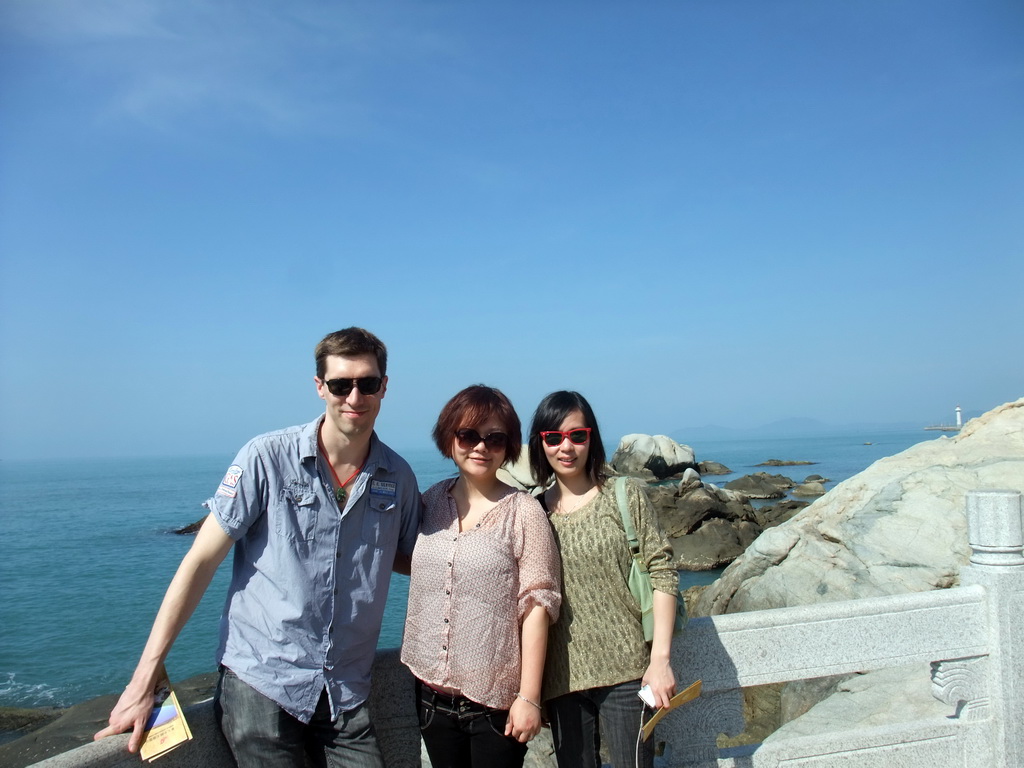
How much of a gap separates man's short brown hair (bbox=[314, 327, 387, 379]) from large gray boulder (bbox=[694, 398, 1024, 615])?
7.23m

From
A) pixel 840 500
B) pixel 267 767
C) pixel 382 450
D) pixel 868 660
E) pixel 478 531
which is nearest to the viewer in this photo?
pixel 267 767

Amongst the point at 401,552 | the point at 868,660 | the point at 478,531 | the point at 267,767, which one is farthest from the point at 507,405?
the point at 868,660

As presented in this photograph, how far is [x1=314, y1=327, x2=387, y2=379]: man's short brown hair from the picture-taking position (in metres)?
2.92

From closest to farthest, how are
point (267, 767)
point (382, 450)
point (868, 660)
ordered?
point (267, 767), point (382, 450), point (868, 660)

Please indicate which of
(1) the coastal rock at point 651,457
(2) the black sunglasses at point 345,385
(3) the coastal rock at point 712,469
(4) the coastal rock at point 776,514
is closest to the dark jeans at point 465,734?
(2) the black sunglasses at point 345,385

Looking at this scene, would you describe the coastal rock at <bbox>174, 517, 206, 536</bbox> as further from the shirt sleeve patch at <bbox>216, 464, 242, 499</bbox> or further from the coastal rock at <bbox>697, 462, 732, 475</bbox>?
the coastal rock at <bbox>697, 462, 732, 475</bbox>

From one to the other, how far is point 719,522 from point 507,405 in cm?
2263

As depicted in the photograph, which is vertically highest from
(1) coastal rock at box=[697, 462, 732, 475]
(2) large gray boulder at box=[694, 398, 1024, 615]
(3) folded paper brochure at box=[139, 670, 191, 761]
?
(3) folded paper brochure at box=[139, 670, 191, 761]

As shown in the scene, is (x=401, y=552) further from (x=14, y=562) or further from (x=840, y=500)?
(x=14, y=562)

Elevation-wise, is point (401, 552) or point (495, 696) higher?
point (401, 552)

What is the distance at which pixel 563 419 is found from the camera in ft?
10.1

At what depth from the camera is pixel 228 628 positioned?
2.77 meters

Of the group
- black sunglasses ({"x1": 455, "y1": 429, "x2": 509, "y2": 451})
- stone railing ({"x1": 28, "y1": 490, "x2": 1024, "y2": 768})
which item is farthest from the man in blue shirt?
stone railing ({"x1": 28, "y1": 490, "x2": 1024, "y2": 768})

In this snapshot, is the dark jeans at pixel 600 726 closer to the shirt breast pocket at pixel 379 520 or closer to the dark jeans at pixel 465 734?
the dark jeans at pixel 465 734
